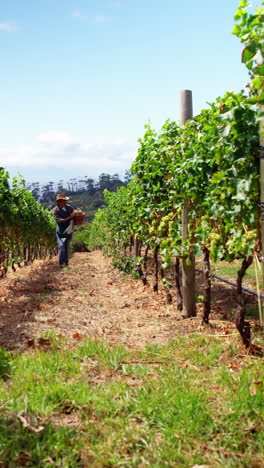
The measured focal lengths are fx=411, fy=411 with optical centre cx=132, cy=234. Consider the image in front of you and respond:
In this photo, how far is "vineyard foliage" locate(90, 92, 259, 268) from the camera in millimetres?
3426

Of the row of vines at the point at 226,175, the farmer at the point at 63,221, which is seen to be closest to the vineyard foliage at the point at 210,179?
the row of vines at the point at 226,175

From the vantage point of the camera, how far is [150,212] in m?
6.70

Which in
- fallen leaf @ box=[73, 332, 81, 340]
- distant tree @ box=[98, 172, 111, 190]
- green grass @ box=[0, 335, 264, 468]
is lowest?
green grass @ box=[0, 335, 264, 468]

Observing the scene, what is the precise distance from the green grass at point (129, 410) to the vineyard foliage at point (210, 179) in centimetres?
115

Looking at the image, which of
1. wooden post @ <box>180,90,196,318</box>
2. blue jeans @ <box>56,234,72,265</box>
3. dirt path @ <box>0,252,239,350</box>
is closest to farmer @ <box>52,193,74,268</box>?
blue jeans @ <box>56,234,72,265</box>

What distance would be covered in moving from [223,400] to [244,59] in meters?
2.40

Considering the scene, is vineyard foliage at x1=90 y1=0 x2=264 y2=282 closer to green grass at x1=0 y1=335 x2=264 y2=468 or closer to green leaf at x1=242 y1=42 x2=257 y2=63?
green leaf at x1=242 y1=42 x2=257 y2=63

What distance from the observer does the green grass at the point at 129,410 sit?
230cm

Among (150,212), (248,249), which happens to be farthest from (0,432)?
(150,212)

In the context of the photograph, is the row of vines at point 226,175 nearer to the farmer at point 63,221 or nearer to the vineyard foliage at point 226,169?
the vineyard foliage at point 226,169

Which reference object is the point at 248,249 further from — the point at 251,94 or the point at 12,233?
the point at 12,233

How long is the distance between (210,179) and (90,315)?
263cm

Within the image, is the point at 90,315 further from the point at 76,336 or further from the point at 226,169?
the point at 226,169

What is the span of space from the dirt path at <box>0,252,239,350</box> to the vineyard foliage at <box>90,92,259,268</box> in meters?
0.90
